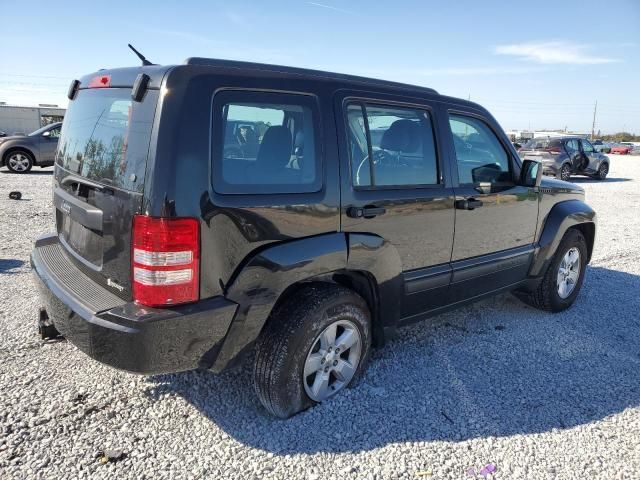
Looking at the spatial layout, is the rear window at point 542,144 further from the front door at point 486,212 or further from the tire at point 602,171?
the front door at point 486,212

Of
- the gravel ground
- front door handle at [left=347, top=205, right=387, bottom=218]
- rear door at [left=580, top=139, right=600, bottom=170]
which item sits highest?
rear door at [left=580, top=139, right=600, bottom=170]

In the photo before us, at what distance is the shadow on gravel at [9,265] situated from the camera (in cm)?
500

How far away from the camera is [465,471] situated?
7.93 feet

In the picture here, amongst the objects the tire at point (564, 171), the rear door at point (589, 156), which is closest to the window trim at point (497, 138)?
the tire at point (564, 171)

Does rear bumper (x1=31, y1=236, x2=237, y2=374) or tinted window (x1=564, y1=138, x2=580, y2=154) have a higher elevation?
tinted window (x1=564, y1=138, x2=580, y2=154)

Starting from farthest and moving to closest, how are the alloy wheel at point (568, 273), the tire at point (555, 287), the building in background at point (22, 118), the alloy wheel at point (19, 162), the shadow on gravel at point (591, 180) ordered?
the building in background at point (22, 118) → the shadow on gravel at point (591, 180) → the alloy wheel at point (19, 162) → the alloy wheel at point (568, 273) → the tire at point (555, 287)

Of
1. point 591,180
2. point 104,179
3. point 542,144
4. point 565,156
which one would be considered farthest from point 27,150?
point 591,180

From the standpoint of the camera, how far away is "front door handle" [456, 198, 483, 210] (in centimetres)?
342

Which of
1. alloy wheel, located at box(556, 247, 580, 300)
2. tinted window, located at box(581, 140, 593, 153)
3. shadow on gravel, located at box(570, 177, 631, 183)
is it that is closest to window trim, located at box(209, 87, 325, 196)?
alloy wheel, located at box(556, 247, 580, 300)

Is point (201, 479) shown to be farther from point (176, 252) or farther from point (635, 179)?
point (635, 179)

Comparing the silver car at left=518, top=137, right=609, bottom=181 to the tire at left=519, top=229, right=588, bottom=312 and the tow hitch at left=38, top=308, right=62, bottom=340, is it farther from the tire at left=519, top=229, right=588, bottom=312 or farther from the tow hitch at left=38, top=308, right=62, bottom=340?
the tow hitch at left=38, top=308, right=62, bottom=340

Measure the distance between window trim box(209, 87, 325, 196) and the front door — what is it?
123cm

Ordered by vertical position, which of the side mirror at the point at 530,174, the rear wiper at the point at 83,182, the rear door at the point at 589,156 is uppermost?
the rear door at the point at 589,156

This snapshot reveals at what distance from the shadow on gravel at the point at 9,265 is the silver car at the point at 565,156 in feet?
51.2
